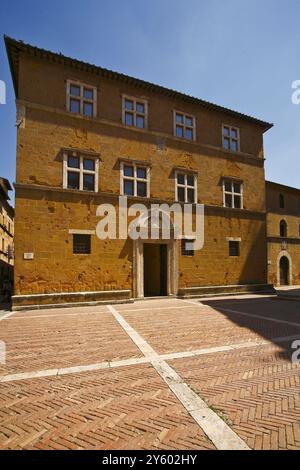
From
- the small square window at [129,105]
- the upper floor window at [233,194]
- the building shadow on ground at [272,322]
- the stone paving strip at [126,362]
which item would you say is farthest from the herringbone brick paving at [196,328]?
the small square window at [129,105]

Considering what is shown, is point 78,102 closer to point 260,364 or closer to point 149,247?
point 149,247

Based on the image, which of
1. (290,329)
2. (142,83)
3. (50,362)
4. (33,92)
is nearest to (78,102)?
(33,92)

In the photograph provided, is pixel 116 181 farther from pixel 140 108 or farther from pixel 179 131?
pixel 179 131

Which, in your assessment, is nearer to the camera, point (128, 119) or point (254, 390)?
point (254, 390)

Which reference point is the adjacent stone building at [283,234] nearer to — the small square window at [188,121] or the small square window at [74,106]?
the small square window at [188,121]

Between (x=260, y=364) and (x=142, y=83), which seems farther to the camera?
(x=142, y=83)

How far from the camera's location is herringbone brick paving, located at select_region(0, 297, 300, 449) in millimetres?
3115

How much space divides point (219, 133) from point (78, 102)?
9947 millimetres

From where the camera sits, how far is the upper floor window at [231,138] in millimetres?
19031

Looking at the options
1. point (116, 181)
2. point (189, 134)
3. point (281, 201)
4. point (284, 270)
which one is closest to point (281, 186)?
point (281, 201)

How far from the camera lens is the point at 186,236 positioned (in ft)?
54.1

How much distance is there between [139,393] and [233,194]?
55.3ft

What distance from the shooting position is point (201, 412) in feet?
11.9
